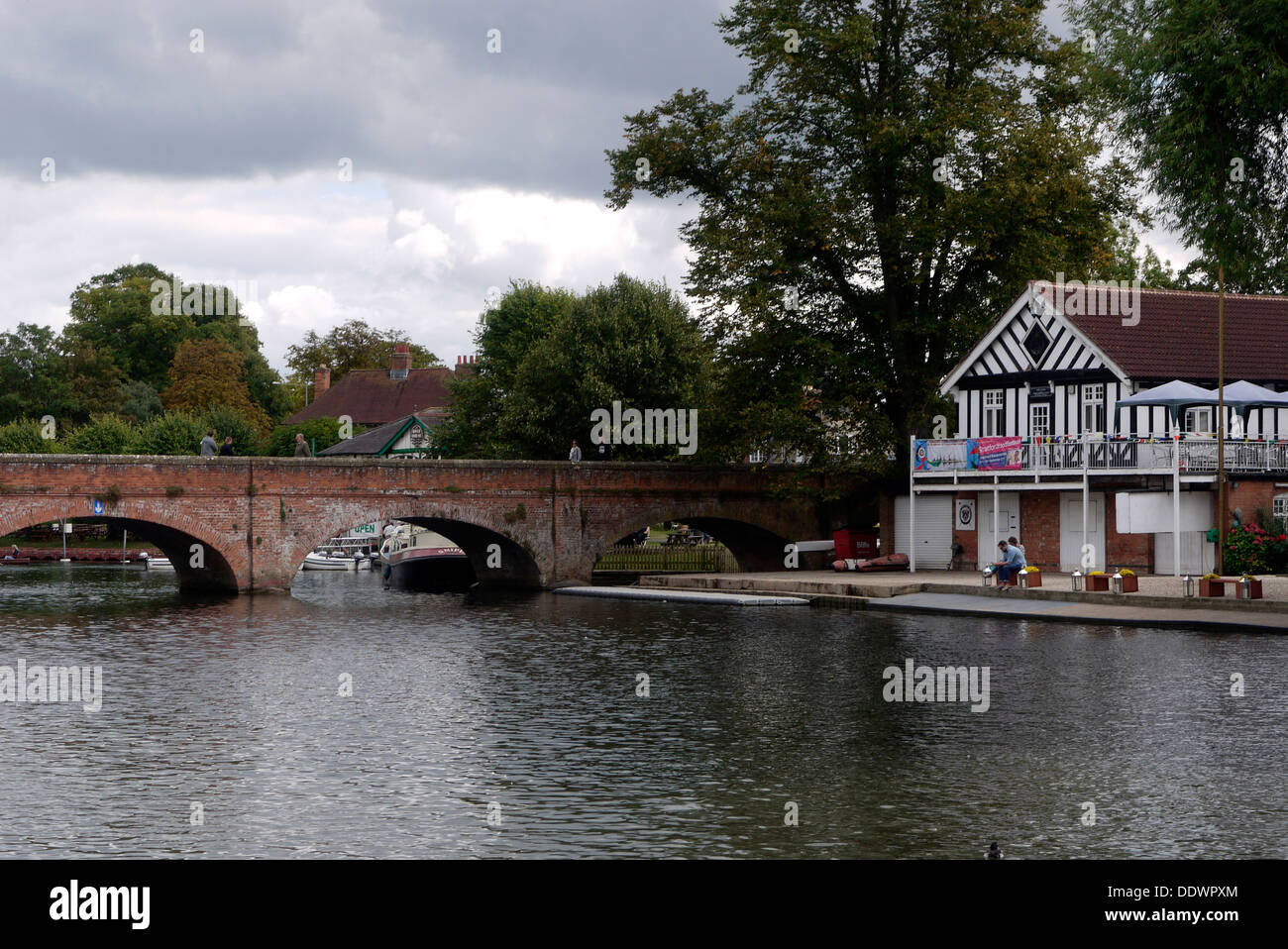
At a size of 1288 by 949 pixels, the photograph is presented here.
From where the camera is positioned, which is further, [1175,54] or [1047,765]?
[1175,54]

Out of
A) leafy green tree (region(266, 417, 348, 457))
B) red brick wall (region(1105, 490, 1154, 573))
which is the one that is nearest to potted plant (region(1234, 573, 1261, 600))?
red brick wall (region(1105, 490, 1154, 573))

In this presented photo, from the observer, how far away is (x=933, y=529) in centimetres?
4372

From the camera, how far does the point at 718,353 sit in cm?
4444

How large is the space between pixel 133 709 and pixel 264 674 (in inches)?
153

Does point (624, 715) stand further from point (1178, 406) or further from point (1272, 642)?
point (1178, 406)

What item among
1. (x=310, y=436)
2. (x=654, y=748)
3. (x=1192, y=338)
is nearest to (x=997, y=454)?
(x=1192, y=338)

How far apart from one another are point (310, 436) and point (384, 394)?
38.9ft

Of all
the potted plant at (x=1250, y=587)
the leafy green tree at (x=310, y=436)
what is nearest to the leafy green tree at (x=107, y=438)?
the leafy green tree at (x=310, y=436)
